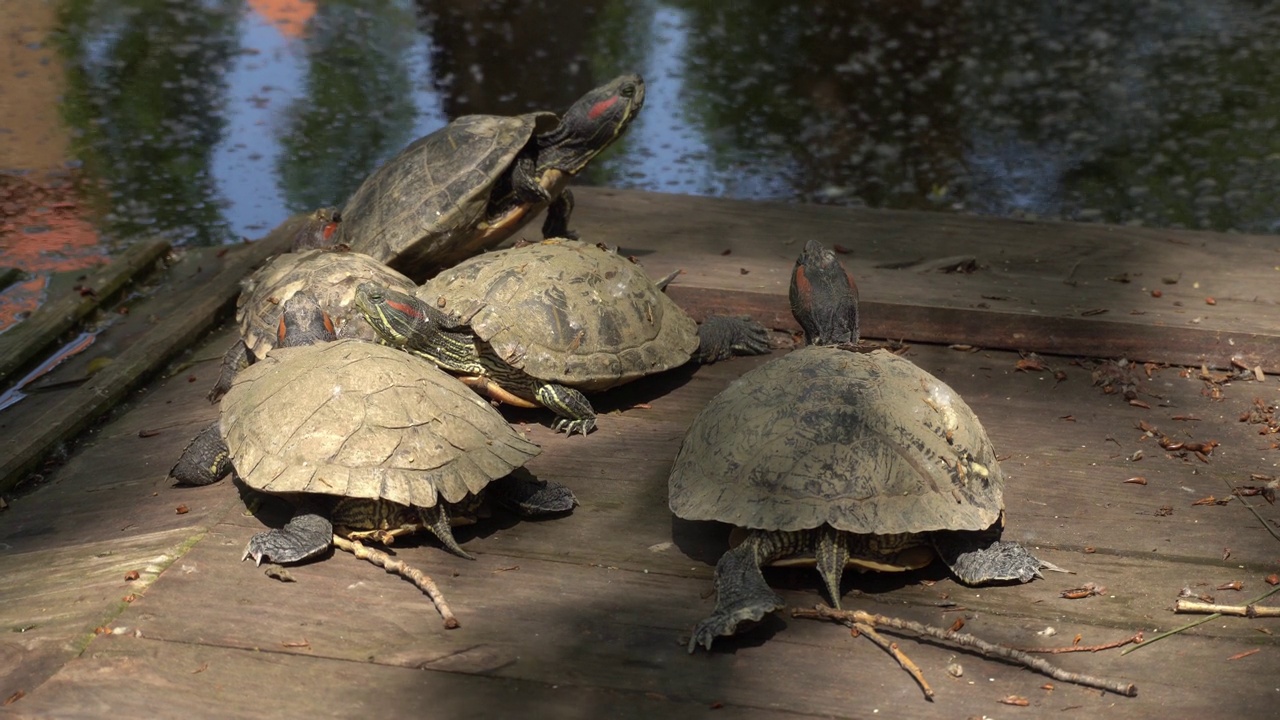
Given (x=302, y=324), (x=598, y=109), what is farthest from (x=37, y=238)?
(x=598, y=109)

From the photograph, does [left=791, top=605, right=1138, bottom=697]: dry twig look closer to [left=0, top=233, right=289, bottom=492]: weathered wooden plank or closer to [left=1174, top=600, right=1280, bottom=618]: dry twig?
[left=1174, top=600, right=1280, bottom=618]: dry twig

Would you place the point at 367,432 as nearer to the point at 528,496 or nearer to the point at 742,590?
the point at 528,496

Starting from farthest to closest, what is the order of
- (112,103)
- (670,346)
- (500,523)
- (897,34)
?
1. (897,34)
2. (112,103)
3. (670,346)
4. (500,523)

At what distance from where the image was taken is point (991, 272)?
4738 millimetres

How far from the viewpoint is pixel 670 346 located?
3.99 metres

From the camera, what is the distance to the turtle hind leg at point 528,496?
3.19 m

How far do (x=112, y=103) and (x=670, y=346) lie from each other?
21.8 feet

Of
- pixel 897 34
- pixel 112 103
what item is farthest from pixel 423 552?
pixel 897 34

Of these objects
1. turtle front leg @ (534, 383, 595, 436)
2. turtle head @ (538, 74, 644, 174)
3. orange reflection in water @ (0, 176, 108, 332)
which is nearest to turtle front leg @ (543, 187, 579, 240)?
turtle head @ (538, 74, 644, 174)

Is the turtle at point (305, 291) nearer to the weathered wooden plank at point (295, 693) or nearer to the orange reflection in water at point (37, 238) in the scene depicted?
the weathered wooden plank at point (295, 693)

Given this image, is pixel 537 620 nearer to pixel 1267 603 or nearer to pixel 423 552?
pixel 423 552

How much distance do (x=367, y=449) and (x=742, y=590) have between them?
0.98 meters

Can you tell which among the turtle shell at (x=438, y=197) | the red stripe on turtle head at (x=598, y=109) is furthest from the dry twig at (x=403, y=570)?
the red stripe on turtle head at (x=598, y=109)

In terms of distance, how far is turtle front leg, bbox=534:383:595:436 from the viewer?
12.1 feet
